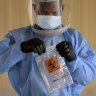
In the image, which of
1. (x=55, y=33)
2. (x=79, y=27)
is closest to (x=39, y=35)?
(x=55, y=33)

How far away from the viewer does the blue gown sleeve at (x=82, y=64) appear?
0.93 m

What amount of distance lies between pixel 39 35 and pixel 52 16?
0.39 feet

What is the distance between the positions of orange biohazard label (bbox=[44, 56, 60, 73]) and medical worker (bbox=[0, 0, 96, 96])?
49mm

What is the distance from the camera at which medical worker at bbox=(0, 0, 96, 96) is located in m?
0.89

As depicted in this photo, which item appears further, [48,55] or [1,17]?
[1,17]

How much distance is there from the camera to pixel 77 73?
93 cm

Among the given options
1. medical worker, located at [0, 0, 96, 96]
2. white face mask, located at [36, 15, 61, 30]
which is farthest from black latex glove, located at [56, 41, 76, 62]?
white face mask, located at [36, 15, 61, 30]

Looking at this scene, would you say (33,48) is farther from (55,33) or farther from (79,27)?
(79,27)

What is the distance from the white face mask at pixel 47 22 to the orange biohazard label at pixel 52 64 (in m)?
0.16

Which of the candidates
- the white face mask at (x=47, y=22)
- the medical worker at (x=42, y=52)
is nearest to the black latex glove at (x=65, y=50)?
the medical worker at (x=42, y=52)

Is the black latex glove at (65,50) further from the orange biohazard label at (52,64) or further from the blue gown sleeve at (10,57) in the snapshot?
the blue gown sleeve at (10,57)

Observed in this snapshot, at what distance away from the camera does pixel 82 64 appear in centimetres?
94

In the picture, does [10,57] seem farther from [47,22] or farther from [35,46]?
[47,22]

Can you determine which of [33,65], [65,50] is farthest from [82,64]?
[33,65]
